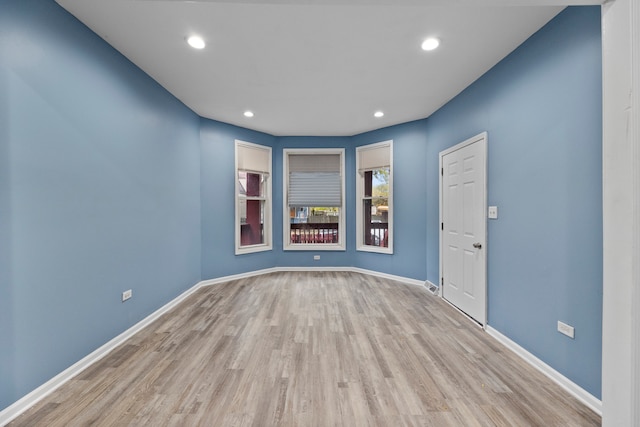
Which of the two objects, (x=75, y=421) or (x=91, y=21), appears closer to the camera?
(x=75, y=421)

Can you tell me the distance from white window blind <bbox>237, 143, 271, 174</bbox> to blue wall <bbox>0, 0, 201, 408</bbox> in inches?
68.1

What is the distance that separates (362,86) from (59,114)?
2.86m

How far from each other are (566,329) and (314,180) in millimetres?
4263

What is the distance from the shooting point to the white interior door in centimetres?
284

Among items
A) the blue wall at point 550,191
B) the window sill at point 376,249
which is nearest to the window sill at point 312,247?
the window sill at point 376,249

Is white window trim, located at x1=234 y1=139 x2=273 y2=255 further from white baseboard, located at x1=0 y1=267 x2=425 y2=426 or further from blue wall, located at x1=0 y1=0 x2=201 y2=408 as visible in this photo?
blue wall, located at x1=0 y1=0 x2=201 y2=408

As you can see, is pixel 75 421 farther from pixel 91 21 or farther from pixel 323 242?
pixel 323 242

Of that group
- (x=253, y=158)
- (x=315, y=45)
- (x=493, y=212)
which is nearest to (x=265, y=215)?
(x=253, y=158)

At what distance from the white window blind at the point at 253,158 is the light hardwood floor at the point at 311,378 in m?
2.73

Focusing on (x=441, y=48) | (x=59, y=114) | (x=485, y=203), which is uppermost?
(x=441, y=48)

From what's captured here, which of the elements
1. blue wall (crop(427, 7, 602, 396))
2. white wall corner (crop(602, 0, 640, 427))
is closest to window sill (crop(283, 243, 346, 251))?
blue wall (crop(427, 7, 602, 396))

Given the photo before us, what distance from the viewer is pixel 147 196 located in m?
2.92

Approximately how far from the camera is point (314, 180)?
5352 mm

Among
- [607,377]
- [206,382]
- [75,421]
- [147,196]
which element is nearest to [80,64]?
[147,196]
